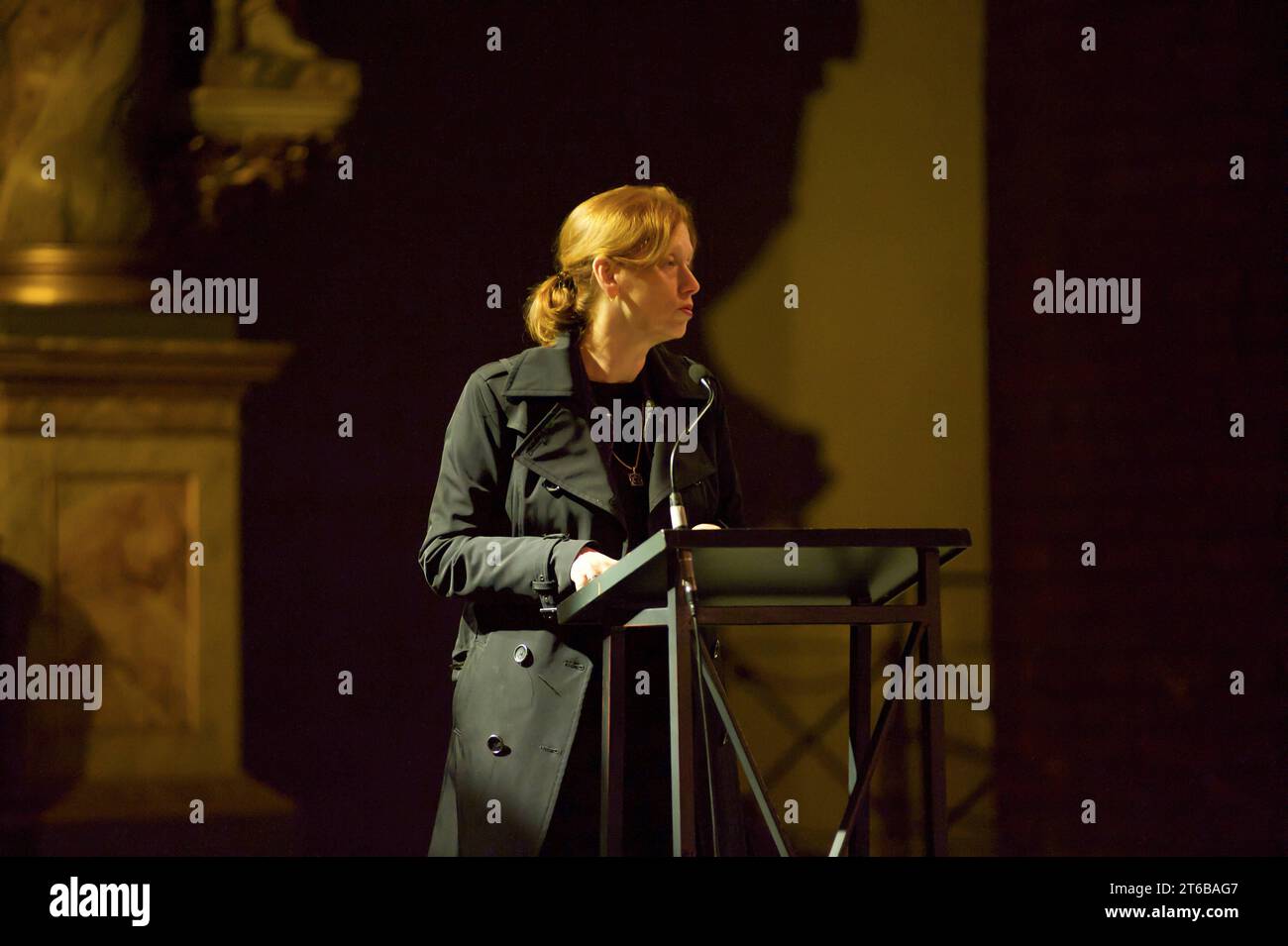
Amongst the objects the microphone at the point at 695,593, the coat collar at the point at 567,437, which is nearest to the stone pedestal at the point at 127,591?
the coat collar at the point at 567,437

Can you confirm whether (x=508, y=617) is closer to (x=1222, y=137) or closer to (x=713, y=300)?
(x=713, y=300)

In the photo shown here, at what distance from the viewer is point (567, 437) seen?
236 centimetres

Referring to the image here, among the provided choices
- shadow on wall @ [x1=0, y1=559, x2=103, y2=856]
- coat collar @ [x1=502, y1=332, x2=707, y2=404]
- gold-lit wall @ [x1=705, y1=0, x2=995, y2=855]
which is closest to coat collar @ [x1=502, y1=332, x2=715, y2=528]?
coat collar @ [x1=502, y1=332, x2=707, y2=404]

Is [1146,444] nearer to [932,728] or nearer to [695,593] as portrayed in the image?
[932,728]

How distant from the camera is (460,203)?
159 inches

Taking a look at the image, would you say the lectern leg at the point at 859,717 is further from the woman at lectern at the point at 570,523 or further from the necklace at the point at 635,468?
the necklace at the point at 635,468

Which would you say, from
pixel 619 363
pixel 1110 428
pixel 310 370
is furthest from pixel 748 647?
pixel 619 363

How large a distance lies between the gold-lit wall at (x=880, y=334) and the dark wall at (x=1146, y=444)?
0.11 m

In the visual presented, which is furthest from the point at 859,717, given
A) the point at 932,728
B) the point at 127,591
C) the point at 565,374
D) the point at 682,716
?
the point at 127,591

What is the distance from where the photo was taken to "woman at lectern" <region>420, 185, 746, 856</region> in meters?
2.26

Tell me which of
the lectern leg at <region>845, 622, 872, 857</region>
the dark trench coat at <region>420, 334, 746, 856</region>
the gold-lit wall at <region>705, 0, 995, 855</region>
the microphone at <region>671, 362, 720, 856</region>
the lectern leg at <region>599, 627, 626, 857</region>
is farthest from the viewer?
the gold-lit wall at <region>705, 0, 995, 855</region>

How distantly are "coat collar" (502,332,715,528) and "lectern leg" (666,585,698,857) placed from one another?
2.03 feet

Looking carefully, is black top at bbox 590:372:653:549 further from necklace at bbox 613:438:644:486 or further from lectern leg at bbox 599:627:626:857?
lectern leg at bbox 599:627:626:857
